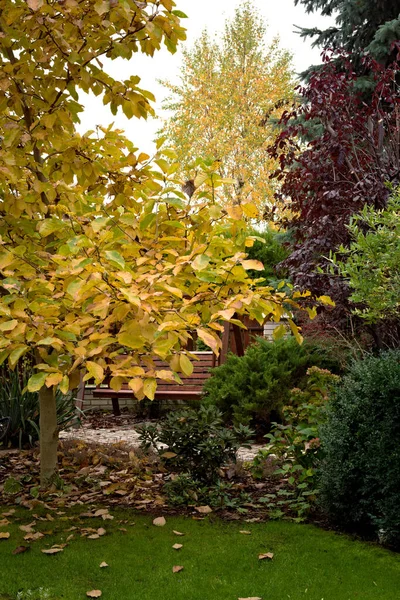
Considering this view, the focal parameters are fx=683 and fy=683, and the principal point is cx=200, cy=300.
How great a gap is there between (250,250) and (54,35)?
34.5 feet

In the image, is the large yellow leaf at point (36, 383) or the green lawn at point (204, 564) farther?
the green lawn at point (204, 564)

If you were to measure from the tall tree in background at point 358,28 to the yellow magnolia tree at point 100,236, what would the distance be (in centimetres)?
853

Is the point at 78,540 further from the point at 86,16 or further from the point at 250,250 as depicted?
the point at 250,250

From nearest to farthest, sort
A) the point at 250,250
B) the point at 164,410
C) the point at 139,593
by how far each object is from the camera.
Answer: the point at 139,593
the point at 164,410
the point at 250,250

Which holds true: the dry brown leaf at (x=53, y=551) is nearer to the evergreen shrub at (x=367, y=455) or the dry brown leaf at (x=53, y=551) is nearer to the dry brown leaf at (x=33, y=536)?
the dry brown leaf at (x=33, y=536)

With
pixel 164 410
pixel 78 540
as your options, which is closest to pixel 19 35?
pixel 78 540

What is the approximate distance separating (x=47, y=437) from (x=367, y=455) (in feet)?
7.32

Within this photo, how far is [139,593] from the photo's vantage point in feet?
10.3

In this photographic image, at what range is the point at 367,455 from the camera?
377 centimetres

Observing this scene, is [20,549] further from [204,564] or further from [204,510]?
[204,510]

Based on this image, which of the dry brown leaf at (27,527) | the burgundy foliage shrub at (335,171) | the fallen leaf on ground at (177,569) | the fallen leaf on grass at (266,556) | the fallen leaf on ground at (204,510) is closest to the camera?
the fallen leaf on ground at (177,569)

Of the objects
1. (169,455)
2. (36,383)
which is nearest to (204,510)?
(169,455)

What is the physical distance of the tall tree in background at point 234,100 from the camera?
22406 mm

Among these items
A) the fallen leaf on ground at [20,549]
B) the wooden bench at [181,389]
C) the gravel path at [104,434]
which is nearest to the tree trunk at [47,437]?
the fallen leaf on ground at [20,549]
